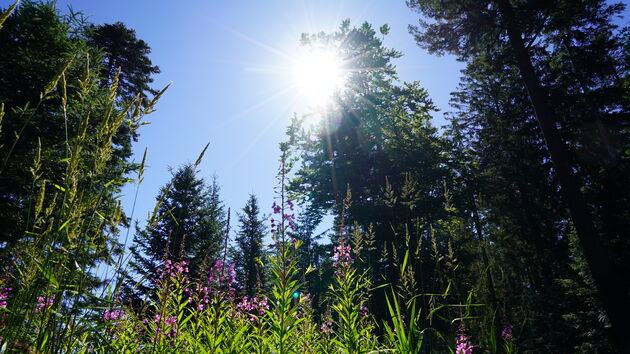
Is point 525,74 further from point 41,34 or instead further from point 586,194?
point 41,34

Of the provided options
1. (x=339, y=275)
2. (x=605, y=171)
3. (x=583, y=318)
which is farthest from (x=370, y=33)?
(x=339, y=275)

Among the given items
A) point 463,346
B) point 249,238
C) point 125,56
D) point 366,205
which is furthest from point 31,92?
point 249,238

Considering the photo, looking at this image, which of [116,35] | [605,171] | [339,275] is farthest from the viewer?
[116,35]

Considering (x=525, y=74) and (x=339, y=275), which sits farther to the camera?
(x=525, y=74)

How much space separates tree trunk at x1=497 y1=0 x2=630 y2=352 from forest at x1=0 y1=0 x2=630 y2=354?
42 mm

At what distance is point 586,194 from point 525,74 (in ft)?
13.6

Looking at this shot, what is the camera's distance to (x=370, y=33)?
20.3 meters

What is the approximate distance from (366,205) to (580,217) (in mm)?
9056

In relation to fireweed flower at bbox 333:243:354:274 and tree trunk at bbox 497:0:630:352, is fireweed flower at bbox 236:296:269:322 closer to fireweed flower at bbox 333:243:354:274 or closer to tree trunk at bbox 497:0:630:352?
fireweed flower at bbox 333:243:354:274

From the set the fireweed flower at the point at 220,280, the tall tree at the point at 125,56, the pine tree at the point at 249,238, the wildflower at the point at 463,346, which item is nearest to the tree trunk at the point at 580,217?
A: the wildflower at the point at 463,346

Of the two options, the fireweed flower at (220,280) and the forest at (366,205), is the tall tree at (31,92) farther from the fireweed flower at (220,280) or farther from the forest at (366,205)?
the fireweed flower at (220,280)

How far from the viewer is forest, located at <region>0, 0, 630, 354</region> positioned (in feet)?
5.06

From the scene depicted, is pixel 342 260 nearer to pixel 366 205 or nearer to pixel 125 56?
pixel 366 205

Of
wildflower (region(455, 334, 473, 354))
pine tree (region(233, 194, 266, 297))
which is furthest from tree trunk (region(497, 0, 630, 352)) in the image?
pine tree (region(233, 194, 266, 297))
